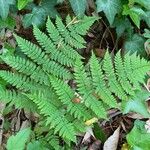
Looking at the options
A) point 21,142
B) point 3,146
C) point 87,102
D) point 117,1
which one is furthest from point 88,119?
point 117,1

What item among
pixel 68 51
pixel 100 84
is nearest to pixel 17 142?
pixel 100 84

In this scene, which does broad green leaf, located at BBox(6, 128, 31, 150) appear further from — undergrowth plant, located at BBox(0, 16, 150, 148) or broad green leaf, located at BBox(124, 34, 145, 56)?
broad green leaf, located at BBox(124, 34, 145, 56)

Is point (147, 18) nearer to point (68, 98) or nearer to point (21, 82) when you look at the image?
point (68, 98)

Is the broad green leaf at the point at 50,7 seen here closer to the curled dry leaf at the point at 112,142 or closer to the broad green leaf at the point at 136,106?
the broad green leaf at the point at 136,106

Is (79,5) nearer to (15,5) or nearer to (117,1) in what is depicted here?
(117,1)

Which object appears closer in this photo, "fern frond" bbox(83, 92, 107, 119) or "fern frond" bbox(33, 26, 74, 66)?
"fern frond" bbox(83, 92, 107, 119)

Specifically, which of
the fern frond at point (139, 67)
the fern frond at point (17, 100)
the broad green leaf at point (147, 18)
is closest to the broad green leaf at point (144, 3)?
the broad green leaf at point (147, 18)

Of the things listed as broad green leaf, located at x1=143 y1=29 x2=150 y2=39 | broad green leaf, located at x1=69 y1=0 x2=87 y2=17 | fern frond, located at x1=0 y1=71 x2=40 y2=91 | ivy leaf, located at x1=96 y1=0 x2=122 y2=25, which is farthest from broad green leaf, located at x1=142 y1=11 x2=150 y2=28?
fern frond, located at x1=0 y1=71 x2=40 y2=91
